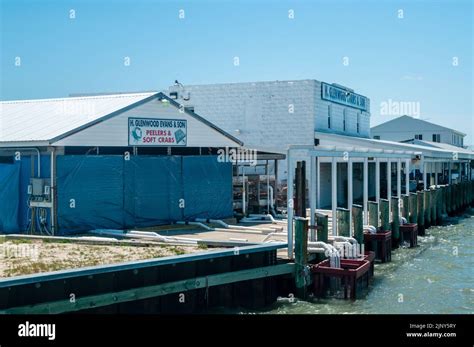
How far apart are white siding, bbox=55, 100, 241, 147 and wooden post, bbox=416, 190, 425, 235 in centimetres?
931

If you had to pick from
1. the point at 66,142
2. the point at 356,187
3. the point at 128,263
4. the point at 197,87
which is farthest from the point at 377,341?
the point at 356,187

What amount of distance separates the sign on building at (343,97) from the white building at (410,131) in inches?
914

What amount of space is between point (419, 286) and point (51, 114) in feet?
39.2

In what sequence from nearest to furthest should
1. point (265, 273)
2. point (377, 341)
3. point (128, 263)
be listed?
point (377, 341), point (128, 263), point (265, 273)

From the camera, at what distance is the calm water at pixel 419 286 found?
50.4 feet

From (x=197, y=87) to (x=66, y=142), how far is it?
17.6 metres

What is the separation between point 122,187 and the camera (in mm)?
20109

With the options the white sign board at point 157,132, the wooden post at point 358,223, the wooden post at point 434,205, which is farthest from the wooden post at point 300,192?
the wooden post at point 434,205

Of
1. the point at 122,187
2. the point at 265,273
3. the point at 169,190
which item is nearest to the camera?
the point at 265,273

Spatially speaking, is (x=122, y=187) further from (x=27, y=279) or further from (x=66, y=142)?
(x=27, y=279)

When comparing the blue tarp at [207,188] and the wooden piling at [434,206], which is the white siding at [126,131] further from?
the wooden piling at [434,206]

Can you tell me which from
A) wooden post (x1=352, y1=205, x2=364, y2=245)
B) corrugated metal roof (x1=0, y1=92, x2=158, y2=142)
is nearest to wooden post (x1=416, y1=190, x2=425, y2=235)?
wooden post (x1=352, y1=205, x2=364, y2=245)

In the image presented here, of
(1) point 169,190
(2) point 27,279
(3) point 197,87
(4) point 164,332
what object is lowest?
(4) point 164,332

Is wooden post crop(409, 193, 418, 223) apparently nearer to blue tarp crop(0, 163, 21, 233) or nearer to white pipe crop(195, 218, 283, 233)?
white pipe crop(195, 218, 283, 233)
